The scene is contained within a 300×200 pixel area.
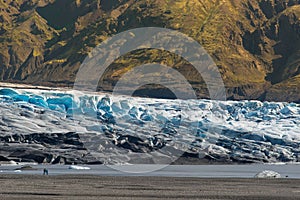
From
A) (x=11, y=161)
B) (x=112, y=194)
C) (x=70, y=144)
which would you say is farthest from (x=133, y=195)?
(x=70, y=144)

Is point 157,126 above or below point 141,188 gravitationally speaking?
below

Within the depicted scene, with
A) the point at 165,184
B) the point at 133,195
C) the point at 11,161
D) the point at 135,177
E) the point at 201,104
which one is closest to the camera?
the point at 133,195

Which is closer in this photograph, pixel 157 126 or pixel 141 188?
pixel 141 188

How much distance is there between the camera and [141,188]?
51.3 metres

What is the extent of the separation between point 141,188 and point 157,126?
5388cm

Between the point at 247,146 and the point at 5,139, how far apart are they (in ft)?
100

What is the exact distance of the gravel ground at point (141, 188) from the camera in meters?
44.9

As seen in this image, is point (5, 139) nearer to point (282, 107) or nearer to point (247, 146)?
point (247, 146)

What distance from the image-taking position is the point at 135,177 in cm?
6381

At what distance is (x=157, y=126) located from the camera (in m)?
105

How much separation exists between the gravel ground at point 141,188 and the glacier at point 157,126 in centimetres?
2971

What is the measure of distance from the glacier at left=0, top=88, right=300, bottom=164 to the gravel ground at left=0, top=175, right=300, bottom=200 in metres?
29.7

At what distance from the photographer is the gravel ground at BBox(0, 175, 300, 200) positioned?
44.9 m

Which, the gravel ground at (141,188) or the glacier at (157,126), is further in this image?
the glacier at (157,126)
